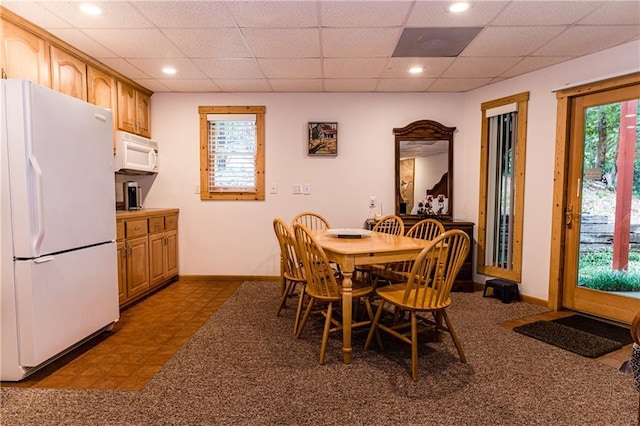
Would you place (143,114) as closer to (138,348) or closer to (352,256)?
(138,348)

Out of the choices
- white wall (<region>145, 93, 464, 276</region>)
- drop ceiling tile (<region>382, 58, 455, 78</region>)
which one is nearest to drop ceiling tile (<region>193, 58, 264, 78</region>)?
white wall (<region>145, 93, 464, 276</region>)

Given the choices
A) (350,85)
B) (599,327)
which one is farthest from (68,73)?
(599,327)

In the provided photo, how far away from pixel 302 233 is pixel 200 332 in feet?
4.20

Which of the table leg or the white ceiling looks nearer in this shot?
the table leg

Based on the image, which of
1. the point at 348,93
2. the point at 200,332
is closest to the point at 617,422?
the point at 200,332

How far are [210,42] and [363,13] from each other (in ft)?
4.37

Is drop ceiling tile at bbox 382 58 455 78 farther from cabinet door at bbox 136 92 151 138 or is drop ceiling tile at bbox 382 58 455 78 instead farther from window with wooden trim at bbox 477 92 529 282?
cabinet door at bbox 136 92 151 138

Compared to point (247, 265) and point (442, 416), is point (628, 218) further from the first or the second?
point (247, 265)

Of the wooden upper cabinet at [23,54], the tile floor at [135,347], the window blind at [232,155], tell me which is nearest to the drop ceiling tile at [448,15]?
the window blind at [232,155]

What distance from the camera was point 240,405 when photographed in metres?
1.82

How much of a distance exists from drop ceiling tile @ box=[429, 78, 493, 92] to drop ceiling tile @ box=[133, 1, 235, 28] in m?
2.53

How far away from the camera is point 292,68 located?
3.49 meters

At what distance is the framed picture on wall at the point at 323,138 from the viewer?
436 cm

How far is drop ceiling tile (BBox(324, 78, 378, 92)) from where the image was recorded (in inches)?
153
